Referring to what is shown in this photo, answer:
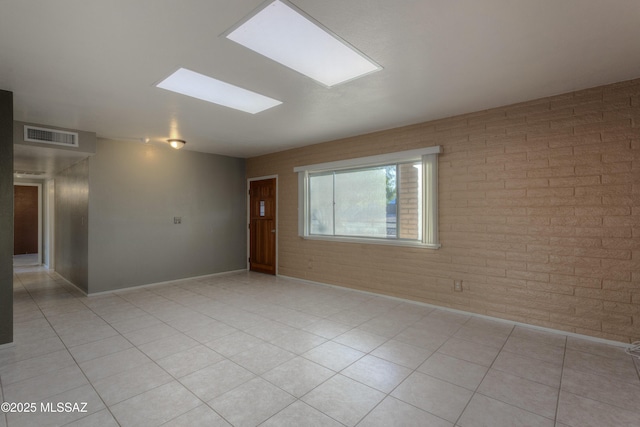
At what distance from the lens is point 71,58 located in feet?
7.90

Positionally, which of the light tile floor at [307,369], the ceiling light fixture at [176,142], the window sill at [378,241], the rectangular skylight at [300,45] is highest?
the rectangular skylight at [300,45]

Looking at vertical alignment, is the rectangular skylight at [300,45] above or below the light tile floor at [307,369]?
above

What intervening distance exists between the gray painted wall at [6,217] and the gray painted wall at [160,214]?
1.93 metres

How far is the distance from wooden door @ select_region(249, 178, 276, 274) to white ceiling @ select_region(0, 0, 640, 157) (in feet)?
8.63

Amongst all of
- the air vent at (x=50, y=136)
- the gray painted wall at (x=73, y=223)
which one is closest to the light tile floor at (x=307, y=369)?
the gray painted wall at (x=73, y=223)

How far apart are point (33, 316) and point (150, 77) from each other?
138 inches

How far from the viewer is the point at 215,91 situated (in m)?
3.38

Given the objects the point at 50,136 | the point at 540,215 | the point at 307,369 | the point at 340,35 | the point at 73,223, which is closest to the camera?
the point at 340,35

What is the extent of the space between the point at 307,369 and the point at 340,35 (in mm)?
2645

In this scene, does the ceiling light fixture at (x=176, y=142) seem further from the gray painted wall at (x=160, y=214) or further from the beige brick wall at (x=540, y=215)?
the beige brick wall at (x=540, y=215)

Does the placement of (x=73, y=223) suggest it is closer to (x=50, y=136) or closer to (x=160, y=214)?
(x=160, y=214)

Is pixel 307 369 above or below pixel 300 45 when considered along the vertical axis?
below

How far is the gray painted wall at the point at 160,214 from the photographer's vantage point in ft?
16.1

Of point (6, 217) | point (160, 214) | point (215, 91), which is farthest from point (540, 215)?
point (160, 214)
